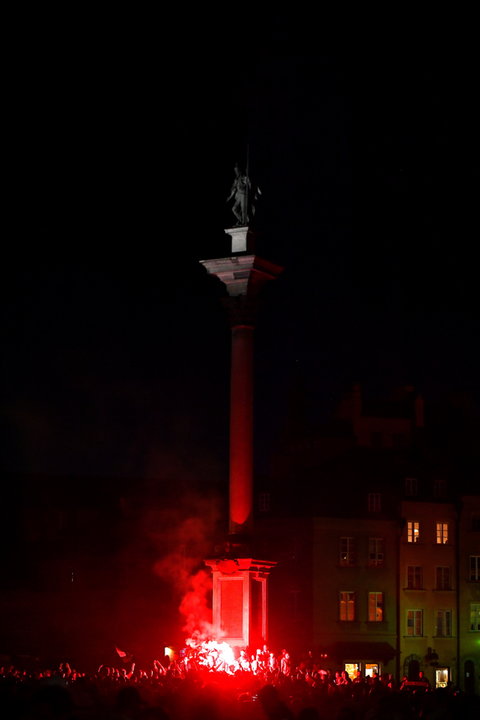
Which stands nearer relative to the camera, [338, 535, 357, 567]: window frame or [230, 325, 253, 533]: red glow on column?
[230, 325, 253, 533]: red glow on column

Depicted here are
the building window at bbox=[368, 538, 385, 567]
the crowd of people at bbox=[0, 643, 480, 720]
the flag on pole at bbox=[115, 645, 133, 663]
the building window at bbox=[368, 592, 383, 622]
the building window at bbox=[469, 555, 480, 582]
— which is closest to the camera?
the crowd of people at bbox=[0, 643, 480, 720]

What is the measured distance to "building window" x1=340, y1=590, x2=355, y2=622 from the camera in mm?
70000

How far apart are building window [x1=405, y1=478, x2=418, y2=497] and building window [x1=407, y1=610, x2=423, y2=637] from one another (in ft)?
19.5

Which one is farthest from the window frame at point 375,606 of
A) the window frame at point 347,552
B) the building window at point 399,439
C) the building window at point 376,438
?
the building window at point 376,438

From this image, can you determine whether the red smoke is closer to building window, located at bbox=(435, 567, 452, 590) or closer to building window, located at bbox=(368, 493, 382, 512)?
building window, located at bbox=(368, 493, 382, 512)

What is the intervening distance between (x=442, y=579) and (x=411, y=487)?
190 inches

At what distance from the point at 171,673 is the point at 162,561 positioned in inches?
1400

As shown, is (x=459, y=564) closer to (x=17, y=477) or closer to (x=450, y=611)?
(x=450, y=611)

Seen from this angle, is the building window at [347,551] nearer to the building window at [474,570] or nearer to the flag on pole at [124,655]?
the building window at [474,570]

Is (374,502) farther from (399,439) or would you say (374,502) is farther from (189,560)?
(399,439)

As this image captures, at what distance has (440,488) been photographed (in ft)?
246

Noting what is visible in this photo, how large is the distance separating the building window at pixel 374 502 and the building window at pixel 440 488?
11.5ft

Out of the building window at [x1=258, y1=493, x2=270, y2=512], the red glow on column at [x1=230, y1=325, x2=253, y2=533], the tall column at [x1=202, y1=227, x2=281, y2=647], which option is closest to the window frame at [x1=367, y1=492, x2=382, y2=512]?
the building window at [x1=258, y1=493, x2=270, y2=512]

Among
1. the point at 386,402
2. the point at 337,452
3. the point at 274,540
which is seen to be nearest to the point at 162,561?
the point at 274,540
